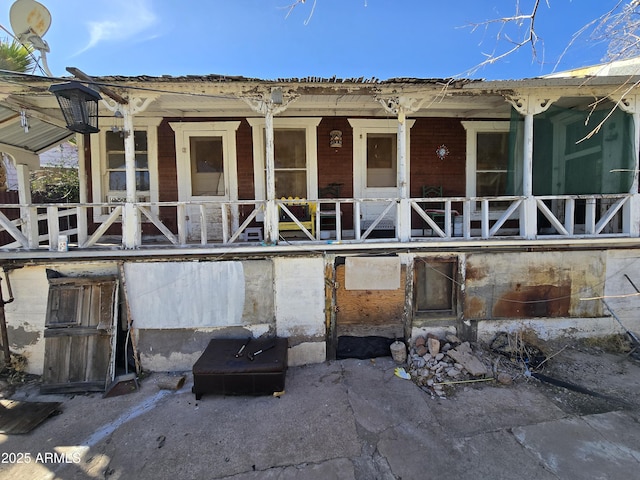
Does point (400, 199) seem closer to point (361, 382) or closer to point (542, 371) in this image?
point (361, 382)

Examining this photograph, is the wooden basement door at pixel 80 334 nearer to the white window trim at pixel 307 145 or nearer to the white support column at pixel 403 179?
the white window trim at pixel 307 145

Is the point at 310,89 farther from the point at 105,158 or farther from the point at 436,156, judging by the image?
the point at 105,158

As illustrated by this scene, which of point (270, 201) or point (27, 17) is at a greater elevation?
point (27, 17)

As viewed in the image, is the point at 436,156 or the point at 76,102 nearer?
the point at 76,102

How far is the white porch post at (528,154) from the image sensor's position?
5.34 metres

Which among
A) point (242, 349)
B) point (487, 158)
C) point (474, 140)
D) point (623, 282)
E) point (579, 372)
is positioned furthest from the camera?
point (487, 158)

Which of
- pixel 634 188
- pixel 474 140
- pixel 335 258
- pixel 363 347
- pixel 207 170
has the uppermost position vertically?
pixel 474 140

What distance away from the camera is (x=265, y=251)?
5215 millimetres

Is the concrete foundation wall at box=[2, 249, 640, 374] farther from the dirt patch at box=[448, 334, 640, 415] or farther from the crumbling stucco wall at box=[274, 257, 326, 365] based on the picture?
the dirt patch at box=[448, 334, 640, 415]

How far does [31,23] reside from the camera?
4.99 m

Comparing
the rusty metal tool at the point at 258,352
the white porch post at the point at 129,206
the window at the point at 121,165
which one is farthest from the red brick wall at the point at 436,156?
the window at the point at 121,165

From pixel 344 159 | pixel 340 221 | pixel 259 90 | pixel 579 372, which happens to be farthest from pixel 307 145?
pixel 579 372

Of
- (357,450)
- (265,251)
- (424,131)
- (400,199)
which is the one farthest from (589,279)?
(265,251)

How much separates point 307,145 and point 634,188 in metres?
5.89
